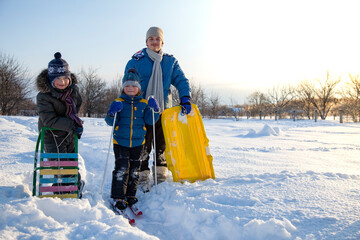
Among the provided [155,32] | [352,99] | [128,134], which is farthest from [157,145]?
[352,99]

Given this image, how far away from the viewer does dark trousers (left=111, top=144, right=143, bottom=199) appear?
2688mm

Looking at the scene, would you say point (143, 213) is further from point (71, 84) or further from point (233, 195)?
point (71, 84)

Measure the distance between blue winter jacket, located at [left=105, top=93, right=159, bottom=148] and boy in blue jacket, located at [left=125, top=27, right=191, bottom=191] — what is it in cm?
30

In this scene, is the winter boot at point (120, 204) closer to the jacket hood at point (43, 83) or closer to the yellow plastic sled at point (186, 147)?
the yellow plastic sled at point (186, 147)

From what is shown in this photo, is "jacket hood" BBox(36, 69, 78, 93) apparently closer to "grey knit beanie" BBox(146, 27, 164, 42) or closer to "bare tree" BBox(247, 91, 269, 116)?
"grey knit beanie" BBox(146, 27, 164, 42)

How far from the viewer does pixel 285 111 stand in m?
29.2

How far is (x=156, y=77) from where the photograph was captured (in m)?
3.20

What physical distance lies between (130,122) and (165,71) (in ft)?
3.01

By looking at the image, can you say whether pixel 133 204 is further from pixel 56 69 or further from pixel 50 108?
pixel 56 69

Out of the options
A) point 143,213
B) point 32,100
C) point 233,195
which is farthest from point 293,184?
point 32,100

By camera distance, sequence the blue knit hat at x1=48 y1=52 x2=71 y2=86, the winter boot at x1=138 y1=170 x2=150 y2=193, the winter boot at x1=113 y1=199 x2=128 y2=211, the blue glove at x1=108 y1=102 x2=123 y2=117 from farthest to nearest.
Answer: the winter boot at x1=138 y1=170 x2=150 y2=193 < the blue glove at x1=108 y1=102 x2=123 y2=117 < the blue knit hat at x1=48 y1=52 x2=71 y2=86 < the winter boot at x1=113 y1=199 x2=128 y2=211

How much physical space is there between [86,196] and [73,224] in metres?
0.91

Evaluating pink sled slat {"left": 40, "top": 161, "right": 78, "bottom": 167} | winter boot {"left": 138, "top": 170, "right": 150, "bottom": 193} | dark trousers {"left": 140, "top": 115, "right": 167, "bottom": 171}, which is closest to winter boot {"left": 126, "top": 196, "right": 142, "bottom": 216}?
winter boot {"left": 138, "top": 170, "right": 150, "bottom": 193}

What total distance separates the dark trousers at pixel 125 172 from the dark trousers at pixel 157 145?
8.3 inches
